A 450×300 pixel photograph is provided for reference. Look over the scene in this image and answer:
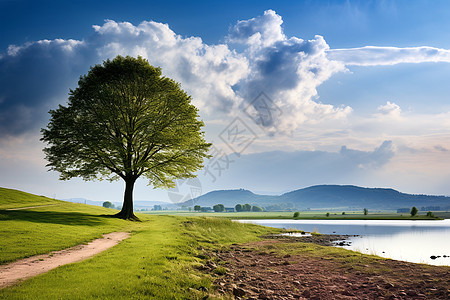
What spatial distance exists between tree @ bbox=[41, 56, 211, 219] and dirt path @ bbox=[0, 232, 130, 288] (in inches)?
866

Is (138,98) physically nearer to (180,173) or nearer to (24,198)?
(180,173)

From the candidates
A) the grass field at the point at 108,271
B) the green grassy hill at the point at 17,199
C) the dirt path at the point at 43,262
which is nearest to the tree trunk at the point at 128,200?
the green grassy hill at the point at 17,199

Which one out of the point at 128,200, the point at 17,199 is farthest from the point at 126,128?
the point at 17,199

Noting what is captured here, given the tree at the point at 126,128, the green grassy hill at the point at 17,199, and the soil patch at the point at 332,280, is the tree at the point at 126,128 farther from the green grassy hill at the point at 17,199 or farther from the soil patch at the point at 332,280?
the soil patch at the point at 332,280

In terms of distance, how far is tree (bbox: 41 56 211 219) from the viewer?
4038cm

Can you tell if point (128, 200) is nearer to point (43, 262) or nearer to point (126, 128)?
point (126, 128)

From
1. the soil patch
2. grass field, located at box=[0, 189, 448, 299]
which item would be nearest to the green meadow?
grass field, located at box=[0, 189, 448, 299]

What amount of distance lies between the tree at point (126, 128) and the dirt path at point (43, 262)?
22.0 meters

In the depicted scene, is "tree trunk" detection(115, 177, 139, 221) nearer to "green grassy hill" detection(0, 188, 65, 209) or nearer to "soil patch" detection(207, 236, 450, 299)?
"green grassy hill" detection(0, 188, 65, 209)

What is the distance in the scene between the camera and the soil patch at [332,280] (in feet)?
43.5

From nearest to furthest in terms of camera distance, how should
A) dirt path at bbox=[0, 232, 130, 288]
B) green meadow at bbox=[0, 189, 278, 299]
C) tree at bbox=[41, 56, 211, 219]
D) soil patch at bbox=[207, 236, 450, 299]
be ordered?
green meadow at bbox=[0, 189, 278, 299], dirt path at bbox=[0, 232, 130, 288], soil patch at bbox=[207, 236, 450, 299], tree at bbox=[41, 56, 211, 219]

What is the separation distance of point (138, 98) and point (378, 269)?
37.1 metres

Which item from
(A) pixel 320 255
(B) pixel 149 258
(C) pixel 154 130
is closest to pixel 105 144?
(C) pixel 154 130

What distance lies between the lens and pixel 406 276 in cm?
1630
